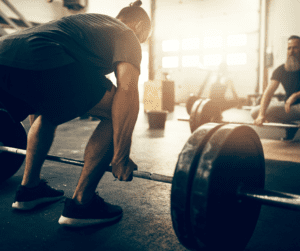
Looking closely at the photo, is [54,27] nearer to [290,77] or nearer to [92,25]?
[92,25]

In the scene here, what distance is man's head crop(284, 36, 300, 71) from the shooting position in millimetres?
2621

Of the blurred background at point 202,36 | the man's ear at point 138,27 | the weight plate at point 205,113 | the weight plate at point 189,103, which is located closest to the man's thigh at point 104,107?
the man's ear at point 138,27

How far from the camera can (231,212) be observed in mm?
740

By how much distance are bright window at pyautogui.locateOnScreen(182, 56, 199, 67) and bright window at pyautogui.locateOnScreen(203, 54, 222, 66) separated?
28 cm

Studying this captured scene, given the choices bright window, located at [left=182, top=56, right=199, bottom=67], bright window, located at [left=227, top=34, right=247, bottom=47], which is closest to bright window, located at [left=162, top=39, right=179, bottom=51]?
bright window, located at [left=182, top=56, right=199, bottom=67]

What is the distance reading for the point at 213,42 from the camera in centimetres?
809

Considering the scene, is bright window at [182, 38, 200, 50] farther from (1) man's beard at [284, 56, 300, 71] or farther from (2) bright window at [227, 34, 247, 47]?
(1) man's beard at [284, 56, 300, 71]

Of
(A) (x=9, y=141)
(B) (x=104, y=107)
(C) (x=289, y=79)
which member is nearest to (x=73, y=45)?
(B) (x=104, y=107)

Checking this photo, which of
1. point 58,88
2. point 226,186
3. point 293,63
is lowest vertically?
point 226,186

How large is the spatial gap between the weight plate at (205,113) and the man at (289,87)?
0.44 meters

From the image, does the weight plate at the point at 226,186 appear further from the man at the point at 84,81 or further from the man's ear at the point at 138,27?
the man's ear at the point at 138,27

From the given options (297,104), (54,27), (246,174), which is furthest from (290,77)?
(54,27)

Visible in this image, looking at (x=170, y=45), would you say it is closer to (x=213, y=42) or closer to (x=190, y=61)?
(x=190, y=61)

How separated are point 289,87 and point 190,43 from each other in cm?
600
